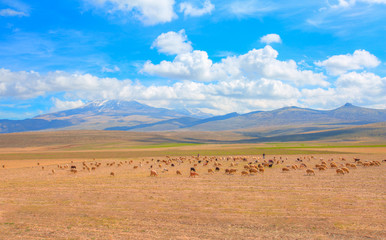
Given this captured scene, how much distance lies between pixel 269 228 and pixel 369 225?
12.6ft

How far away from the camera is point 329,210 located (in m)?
13.9

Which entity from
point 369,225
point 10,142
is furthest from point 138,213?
point 10,142

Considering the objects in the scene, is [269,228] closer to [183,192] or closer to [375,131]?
[183,192]

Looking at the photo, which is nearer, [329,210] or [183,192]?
[329,210]

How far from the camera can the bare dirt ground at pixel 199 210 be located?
37.4ft

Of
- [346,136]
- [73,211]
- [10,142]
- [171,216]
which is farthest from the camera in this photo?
[346,136]

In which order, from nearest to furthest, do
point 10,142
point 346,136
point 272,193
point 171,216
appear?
point 171,216 < point 272,193 < point 10,142 < point 346,136

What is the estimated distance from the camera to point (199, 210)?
14.5 metres

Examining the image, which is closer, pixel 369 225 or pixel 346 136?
pixel 369 225

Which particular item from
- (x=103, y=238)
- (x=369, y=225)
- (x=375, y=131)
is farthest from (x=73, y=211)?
(x=375, y=131)

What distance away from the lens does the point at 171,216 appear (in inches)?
536

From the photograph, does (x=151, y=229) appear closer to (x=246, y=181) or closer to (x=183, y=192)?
(x=183, y=192)

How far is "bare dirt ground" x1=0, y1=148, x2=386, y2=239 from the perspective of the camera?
11.4 meters

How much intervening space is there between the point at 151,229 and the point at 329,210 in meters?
8.10
